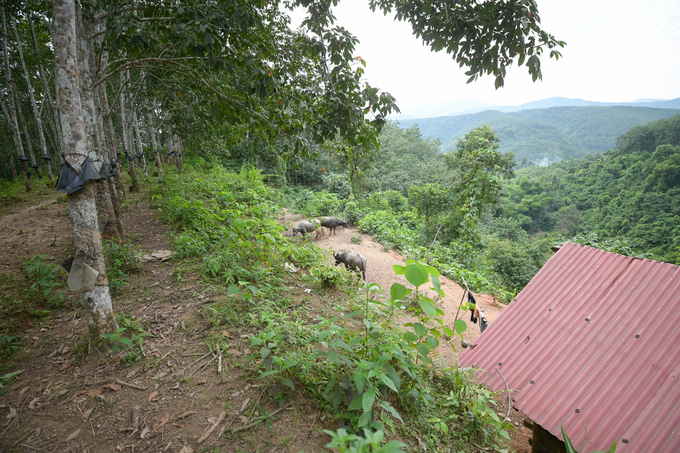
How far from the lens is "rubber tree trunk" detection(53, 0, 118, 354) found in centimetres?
268

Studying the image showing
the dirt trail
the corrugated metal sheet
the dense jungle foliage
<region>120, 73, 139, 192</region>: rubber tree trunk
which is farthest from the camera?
the dense jungle foliage

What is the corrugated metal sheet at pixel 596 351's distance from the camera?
2787 millimetres

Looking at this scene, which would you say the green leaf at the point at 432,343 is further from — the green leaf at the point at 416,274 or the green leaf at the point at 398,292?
the green leaf at the point at 416,274

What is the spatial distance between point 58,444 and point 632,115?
542 ft

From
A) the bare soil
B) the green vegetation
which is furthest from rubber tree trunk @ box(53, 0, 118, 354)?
the green vegetation

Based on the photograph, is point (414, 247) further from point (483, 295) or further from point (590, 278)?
point (590, 278)

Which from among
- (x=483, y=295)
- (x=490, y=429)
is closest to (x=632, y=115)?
(x=483, y=295)

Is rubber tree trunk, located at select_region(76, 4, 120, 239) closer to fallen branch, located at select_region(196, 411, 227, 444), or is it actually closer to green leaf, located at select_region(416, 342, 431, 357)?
fallen branch, located at select_region(196, 411, 227, 444)

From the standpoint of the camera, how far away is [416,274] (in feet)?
7.40

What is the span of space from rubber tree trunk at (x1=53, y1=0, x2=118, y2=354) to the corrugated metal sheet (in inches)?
194

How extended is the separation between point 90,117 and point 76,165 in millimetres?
2984

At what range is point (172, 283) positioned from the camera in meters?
4.52

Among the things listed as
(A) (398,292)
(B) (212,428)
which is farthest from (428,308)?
(B) (212,428)

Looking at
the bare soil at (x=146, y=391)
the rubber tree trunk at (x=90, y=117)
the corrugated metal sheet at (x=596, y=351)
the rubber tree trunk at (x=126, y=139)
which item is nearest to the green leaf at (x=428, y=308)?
the bare soil at (x=146, y=391)
